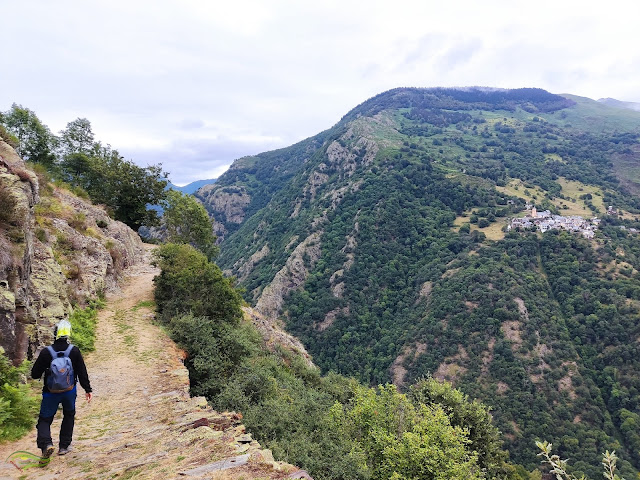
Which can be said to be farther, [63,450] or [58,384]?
[63,450]

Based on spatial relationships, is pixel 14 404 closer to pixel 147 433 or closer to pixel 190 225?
pixel 147 433

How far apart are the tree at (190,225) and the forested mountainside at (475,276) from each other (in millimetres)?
46810

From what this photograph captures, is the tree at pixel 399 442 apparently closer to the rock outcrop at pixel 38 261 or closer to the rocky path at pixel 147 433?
the rocky path at pixel 147 433

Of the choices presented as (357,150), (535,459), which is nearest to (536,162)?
(357,150)

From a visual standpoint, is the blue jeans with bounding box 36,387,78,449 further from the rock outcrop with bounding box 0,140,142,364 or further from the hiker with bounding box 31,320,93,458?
the rock outcrop with bounding box 0,140,142,364

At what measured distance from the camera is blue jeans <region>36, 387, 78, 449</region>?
18.9 ft

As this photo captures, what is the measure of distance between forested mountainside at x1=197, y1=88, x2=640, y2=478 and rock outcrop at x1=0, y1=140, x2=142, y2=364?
56.0 m

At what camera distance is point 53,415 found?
580 centimetres

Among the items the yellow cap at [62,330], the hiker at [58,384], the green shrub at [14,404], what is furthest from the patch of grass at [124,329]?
the yellow cap at [62,330]

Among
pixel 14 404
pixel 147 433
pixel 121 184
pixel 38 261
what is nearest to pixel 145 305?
pixel 38 261

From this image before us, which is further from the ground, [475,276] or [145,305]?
[145,305]

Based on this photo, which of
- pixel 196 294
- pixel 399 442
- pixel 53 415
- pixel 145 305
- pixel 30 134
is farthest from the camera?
pixel 30 134

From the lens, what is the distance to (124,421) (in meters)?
7.74

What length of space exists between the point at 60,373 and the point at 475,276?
94.1 metres
